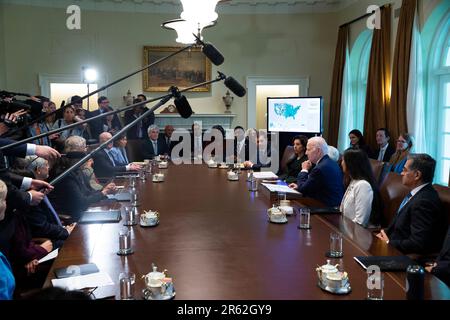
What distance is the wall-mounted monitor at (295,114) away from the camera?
343 inches

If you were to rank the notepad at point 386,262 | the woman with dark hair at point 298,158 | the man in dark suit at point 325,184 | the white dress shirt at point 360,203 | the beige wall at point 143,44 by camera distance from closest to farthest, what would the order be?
1. the notepad at point 386,262
2. the white dress shirt at point 360,203
3. the man in dark suit at point 325,184
4. the woman with dark hair at point 298,158
5. the beige wall at point 143,44

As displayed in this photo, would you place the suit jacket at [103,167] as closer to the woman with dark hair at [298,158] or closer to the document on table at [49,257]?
the woman with dark hair at [298,158]

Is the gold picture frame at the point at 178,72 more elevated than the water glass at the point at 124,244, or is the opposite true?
the gold picture frame at the point at 178,72

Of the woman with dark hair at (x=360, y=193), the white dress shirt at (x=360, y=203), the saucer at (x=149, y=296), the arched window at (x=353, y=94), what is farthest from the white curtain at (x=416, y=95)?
the saucer at (x=149, y=296)

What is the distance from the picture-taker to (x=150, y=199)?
361 centimetres

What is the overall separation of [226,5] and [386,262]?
857 centimetres

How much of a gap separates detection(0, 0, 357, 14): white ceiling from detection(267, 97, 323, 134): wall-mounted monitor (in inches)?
81.5

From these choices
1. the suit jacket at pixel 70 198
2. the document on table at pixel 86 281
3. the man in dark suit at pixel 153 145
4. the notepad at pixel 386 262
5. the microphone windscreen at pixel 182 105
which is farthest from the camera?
the man in dark suit at pixel 153 145

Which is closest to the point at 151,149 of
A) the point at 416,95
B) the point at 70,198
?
the point at 70,198

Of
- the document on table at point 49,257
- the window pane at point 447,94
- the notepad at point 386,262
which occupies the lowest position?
the document on table at point 49,257
